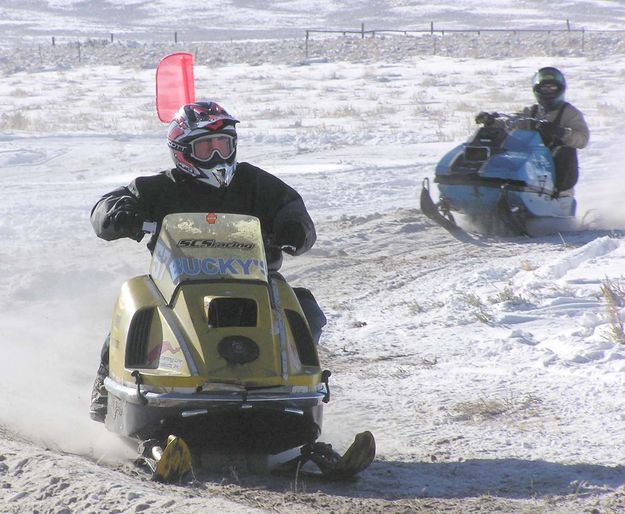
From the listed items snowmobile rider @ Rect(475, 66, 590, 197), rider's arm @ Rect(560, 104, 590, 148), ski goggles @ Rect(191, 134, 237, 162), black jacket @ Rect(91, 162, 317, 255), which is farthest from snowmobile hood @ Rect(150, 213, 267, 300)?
rider's arm @ Rect(560, 104, 590, 148)

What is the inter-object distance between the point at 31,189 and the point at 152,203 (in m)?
9.76

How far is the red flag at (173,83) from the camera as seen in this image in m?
11.5

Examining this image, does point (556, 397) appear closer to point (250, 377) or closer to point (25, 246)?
point (250, 377)

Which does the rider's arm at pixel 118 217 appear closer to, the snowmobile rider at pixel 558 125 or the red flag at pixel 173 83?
the red flag at pixel 173 83

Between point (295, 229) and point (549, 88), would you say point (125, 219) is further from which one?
→ point (549, 88)

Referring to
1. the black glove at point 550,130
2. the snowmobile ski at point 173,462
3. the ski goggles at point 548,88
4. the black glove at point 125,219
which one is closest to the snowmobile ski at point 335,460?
the snowmobile ski at point 173,462

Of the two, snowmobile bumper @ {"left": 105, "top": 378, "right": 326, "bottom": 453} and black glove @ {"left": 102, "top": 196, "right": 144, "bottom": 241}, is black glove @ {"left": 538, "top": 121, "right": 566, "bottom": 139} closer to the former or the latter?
black glove @ {"left": 102, "top": 196, "right": 144, "bottom": 241}

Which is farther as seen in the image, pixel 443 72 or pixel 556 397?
pixel 443 72

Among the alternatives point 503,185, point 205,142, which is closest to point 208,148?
point 205,142

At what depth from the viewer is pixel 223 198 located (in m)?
6.14

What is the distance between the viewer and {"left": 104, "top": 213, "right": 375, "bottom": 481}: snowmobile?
5.01 m

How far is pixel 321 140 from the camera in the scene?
2014 centimetres

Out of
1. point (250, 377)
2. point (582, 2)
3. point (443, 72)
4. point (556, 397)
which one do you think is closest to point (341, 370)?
point (556, 397)

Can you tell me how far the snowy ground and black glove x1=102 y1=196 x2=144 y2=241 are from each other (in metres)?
1.14
